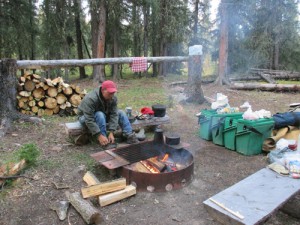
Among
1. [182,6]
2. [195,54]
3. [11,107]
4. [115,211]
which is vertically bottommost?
[115,211]

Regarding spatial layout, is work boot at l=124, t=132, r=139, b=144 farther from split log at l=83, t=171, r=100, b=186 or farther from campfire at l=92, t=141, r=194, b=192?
split log at l=83, t=171, r=100, b=186

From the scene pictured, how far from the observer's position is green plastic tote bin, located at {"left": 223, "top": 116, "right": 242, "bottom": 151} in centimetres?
442

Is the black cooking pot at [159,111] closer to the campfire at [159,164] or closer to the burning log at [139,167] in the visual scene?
the campfire at [159,164]

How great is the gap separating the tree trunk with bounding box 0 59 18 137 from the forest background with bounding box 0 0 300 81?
7067mm

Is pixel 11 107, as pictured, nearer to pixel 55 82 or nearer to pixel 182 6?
pixel 55 82

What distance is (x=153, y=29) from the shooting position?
52.7ft

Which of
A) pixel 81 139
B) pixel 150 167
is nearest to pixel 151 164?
pixel 150 167

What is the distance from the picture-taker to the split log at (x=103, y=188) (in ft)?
9.43

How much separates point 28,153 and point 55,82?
3136 millimetres

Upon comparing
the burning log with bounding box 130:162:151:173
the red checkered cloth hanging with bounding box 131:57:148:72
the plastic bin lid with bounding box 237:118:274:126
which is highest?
the red checkered cloth hanging with bounding box 131:57:148:72

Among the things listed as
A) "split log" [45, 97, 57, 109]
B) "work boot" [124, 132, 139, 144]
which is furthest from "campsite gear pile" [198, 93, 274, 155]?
"split log" [45, 97, 57, 109]

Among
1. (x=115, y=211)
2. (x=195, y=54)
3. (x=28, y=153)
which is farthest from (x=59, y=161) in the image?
(x=195, y=54)

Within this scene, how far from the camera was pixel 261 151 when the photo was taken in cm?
442

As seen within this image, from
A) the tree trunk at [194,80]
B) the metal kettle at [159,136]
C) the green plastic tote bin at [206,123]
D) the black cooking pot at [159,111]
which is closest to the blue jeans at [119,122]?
the metal kettle at [159,136]
